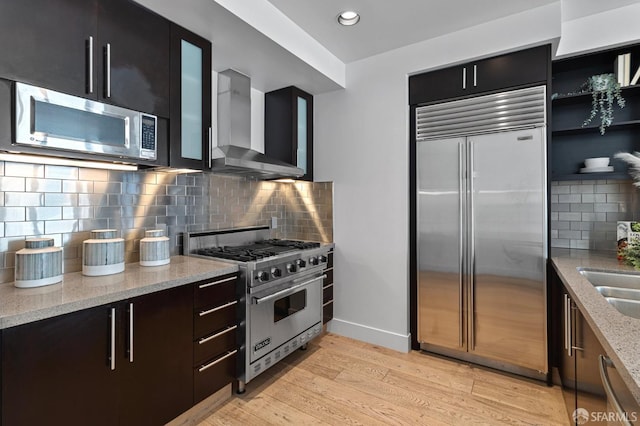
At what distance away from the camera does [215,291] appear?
1937 mm

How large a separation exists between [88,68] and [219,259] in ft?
4.36

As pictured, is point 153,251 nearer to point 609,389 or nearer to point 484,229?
point 609,389

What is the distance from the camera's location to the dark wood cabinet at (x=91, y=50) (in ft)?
4.51

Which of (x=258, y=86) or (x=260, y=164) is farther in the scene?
(x=258, y=86)

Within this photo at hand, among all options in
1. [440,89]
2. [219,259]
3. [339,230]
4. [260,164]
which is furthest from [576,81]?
[219,259]

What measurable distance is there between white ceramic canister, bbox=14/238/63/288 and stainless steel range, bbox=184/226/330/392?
0.90 meters

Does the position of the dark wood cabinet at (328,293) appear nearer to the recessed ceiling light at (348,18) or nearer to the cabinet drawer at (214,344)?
the cabinet drawer at (214,344)

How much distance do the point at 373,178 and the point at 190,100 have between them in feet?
5.46

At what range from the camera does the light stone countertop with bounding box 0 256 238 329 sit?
1.21m

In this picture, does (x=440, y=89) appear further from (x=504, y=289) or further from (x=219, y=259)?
(x=219, y=259)

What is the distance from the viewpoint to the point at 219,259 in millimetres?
2227

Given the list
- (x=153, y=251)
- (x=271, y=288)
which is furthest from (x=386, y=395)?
(x=153, y=251)

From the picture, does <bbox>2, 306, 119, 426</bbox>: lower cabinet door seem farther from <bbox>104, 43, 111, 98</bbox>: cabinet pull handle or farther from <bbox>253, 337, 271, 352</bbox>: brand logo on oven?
<bbox>104, 43, 111, 98</bbox>: cabinet pull handle

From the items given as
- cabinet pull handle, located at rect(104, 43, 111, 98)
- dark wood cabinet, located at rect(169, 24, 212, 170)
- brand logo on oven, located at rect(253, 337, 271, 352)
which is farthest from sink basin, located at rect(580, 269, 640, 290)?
cabinet pull handle, located at rect(104, 43, 111, 98)
